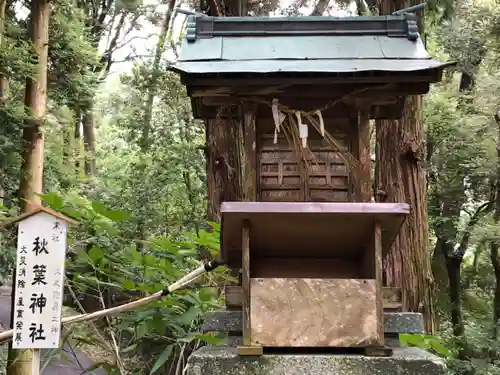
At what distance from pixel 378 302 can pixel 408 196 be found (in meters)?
3.04

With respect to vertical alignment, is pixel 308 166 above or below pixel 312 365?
above

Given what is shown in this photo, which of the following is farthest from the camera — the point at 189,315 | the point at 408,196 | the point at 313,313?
the point at 408,196

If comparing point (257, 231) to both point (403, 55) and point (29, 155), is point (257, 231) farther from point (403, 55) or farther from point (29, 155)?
point (29, 155)

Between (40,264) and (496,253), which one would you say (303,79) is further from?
(496,253)

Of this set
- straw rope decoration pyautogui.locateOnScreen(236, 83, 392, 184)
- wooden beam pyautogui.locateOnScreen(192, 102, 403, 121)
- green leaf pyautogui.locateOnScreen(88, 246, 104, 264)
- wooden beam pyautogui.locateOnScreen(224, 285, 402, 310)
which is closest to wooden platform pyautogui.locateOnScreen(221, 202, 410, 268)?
wooden beam pyautogui.locateOnScreen(224, 285, 402, 310)

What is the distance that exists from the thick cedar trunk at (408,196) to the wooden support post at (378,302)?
2729 mm

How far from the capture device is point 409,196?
558cm

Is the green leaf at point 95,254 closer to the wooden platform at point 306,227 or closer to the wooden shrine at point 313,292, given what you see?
the wooden platform at point 306,227

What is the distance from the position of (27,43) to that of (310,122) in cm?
416

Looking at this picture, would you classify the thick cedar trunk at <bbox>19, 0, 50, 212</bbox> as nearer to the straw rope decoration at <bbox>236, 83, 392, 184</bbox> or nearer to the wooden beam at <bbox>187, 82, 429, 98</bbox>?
the wooden beam at <bbox>187, 82, 429, 98</bbox>

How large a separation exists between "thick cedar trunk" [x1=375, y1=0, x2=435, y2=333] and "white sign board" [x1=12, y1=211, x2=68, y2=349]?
353 cm

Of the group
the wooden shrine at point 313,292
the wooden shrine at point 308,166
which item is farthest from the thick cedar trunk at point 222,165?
the wooden shrine at point 313,292

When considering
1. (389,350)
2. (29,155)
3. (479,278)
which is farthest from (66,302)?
(479,278)

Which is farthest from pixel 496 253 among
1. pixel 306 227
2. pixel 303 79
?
pixel 306 227
